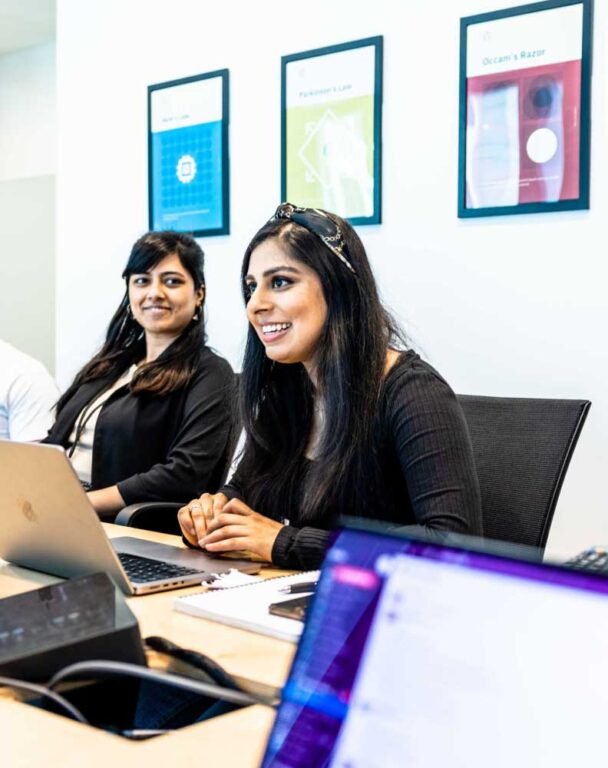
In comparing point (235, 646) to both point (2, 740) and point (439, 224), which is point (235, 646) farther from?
point (439, 224)

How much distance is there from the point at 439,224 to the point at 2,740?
1975 mm

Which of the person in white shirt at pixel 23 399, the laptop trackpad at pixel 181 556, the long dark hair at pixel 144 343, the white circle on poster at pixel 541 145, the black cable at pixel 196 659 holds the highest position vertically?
the white circle on poster at pixel 541 145

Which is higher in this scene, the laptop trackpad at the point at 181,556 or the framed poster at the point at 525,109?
the framed poster at the point at 525,109

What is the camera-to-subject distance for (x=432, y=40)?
8.09 feet

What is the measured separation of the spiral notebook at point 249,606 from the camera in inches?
41.1

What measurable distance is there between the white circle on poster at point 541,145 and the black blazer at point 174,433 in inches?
38.0

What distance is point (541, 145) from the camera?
2.28 meters

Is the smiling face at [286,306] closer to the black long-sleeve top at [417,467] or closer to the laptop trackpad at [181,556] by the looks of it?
the black long-sleeve top at [417,467]

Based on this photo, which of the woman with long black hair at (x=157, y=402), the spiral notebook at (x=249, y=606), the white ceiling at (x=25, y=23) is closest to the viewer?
the spiral notebook at (x=249, y=606)

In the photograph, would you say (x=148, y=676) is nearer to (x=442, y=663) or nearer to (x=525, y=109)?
(x=442, y=663)

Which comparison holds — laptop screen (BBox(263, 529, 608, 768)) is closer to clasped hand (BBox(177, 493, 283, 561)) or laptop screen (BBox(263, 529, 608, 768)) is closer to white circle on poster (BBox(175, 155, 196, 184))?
clasped hand (BBox(177, 493, 283, 561))

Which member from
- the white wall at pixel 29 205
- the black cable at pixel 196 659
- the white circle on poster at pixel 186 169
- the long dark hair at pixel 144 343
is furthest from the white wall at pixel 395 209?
the black cable at pixel 196 659

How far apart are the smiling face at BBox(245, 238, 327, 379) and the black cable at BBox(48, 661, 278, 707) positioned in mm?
895

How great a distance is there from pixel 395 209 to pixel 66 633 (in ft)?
6.27
